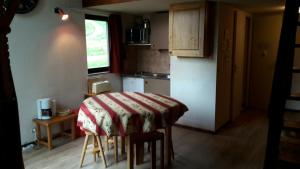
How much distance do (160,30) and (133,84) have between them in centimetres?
123

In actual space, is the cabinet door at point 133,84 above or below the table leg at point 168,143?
above

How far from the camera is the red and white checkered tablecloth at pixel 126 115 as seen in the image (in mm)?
2430

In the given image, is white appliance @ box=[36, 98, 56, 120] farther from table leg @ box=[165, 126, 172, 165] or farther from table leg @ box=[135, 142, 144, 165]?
table leg @ box=[165, 126, 172, 165]

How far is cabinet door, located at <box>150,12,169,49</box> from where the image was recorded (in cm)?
477

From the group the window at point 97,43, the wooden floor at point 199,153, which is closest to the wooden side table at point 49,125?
the wooden floor at point 199,153

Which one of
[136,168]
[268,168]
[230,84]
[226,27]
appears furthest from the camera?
[230,84]

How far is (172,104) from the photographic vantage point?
283 centimetres

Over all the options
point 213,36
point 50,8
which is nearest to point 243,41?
point 213,36

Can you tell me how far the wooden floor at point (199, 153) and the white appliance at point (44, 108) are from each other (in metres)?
0.46

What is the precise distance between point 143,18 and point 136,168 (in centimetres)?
344

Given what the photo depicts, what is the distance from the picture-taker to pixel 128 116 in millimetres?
2428

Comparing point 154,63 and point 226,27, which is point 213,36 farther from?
point 154,63

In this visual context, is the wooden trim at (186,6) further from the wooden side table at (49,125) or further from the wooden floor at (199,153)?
the wooden side table at (49,125)

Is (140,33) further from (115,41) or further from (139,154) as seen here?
(139,154)
